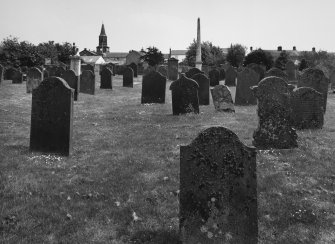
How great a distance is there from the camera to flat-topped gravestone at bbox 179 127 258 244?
450cm

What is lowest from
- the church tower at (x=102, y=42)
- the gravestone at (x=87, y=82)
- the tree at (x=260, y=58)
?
the gravestone at (x=87, y=82)

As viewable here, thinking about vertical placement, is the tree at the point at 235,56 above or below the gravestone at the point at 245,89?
above

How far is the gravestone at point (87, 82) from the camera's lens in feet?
69.1

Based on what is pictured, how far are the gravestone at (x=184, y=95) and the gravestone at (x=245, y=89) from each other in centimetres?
461

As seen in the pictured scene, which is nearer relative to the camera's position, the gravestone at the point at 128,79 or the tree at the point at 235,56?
the gravestone at the point at 128,79

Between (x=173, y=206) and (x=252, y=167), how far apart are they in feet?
5.12

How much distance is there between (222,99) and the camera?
598 inches

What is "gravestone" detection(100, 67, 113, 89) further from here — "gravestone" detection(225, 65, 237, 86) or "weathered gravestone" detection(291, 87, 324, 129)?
"weathered gravestone" detection(291, 87, 324, 129)

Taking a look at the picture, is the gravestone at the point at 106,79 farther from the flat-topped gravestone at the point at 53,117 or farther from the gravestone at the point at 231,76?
the flat-topped gravestone at the point at 53,117

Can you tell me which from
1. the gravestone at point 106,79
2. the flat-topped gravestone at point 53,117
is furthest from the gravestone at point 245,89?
the flat-topped gravestone at point 53,117

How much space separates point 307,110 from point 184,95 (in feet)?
13.6

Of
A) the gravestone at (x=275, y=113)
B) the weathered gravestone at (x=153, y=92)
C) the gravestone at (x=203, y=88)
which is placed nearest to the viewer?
the gravestone at (x=275, y=113)

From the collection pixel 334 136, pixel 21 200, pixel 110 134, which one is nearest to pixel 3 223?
pixel 21 200

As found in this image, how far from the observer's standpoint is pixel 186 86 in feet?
44.9
